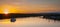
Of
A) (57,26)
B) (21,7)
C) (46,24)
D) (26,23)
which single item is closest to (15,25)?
(26,23)

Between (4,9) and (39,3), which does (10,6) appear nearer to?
(4,9)

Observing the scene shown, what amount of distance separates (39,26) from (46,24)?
0.47ft

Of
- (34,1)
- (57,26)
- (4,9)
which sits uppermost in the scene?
Result: (34,1)

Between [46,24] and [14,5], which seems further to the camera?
[46,24]

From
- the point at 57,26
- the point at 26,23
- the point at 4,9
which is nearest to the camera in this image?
the point at 4,9

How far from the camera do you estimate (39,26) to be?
194cm

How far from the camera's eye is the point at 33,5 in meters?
1.61

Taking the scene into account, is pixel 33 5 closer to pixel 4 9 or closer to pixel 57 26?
pixel 4 9

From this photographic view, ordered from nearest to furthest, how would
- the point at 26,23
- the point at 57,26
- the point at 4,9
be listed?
the point at 4,9
the point at 26,23
the point at 57,26

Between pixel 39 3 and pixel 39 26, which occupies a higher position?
pixel 39 3

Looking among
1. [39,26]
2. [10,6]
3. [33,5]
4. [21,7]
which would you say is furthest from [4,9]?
[39,26]

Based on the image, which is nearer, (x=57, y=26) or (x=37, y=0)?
(x=37, y=0)

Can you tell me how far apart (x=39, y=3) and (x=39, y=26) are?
54 centimetres

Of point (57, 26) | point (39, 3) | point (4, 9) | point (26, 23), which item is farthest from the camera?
point (57, 26)
